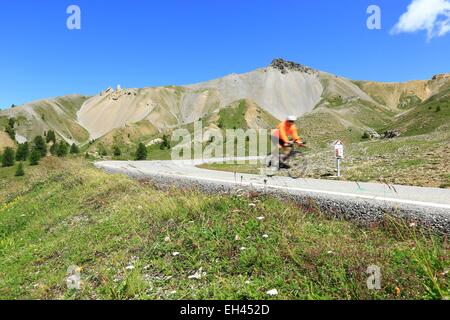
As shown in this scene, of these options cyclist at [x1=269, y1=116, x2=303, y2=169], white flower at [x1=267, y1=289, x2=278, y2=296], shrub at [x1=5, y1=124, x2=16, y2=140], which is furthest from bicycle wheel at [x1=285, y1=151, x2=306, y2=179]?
shrub at [x1=5, y1=124, x2=16, y2=140]

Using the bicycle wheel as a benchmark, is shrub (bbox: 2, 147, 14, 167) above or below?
below

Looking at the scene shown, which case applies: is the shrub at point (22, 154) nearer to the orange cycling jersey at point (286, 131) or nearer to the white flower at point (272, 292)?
the orange cycling jersey at point (286, 131)

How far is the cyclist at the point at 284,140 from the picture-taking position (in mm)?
14391

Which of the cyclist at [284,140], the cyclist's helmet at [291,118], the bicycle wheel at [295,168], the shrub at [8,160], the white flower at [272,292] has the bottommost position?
the shrub at [8,160]

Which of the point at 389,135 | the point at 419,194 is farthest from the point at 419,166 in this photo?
the point at 389,135

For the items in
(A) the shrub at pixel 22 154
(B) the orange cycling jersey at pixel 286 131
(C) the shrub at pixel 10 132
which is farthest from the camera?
(C) the shrub at pixel 10 132

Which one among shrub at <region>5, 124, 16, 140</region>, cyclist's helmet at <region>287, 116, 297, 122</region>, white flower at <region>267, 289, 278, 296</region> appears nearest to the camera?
white flower at <region>267, 289, 278, 296</region>

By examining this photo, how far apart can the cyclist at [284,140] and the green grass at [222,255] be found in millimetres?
4961

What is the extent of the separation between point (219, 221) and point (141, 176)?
36.6ft

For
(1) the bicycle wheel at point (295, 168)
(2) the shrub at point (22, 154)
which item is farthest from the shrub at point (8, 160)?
(1) the bicycle wheel at point (295, 168)

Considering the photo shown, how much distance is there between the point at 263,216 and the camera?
862 cm

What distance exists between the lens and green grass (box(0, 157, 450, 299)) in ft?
18.7

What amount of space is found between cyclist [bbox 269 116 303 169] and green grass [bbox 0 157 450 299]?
4961mm

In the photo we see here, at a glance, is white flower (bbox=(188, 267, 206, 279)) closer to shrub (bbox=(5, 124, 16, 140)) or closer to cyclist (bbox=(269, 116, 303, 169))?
cyclist (bbox=(269, 116, 303, 169))
